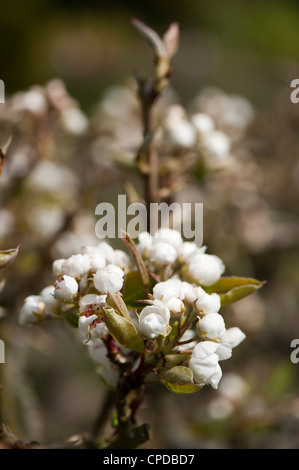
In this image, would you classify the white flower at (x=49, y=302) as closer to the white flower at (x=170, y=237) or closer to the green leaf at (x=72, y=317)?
the green leaf at (x=72, y=317)

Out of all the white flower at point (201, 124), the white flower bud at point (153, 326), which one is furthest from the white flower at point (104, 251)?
the white flower at point (201, 124)

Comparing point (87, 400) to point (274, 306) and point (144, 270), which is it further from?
point (144, 270)

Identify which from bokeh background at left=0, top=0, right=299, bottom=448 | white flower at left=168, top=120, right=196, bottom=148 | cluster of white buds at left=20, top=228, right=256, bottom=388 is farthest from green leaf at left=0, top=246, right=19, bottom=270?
white flower at left=168, top=120, right=196, bottom=148

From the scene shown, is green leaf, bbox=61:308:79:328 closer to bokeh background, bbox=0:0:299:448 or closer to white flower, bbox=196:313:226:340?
white flower, bbox=196:313:226:340

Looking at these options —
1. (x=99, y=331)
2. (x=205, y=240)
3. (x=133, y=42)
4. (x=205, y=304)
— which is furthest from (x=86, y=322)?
(x=133, y=42)

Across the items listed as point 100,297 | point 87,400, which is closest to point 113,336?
point 100,297

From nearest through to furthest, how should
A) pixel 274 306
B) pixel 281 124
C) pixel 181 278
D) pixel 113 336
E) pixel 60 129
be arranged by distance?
pixel 113 336 → pixel 181 278 → pixel 60 129 → pixel 281 124 → pixel 274 306

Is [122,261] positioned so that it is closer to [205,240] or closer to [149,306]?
[149,306]
